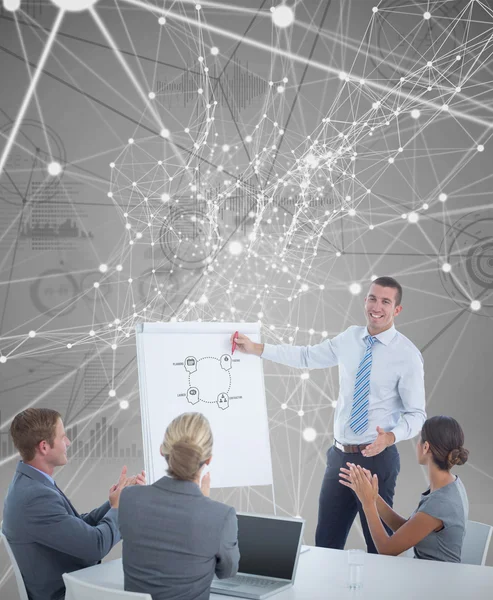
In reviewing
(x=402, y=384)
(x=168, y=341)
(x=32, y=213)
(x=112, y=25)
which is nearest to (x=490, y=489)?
(x=402, y=384)

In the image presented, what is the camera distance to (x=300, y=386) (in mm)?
4641

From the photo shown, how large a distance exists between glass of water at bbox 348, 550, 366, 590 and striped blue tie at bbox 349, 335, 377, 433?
3.69 ft

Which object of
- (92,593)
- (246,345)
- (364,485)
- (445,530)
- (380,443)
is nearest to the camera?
(92,593)

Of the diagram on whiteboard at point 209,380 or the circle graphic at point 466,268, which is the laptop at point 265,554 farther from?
the circle graphic at point 466,268

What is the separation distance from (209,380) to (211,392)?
2.1 inches

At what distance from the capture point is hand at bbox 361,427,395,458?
9.81 ft

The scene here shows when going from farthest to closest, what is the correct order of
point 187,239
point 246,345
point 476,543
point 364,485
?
point 187,239 → point 246,345 → point 476,543 → point 364,485

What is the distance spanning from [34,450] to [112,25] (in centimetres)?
326

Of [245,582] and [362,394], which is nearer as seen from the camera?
[245,582]

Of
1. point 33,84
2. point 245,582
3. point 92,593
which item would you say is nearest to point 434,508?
point 245,582

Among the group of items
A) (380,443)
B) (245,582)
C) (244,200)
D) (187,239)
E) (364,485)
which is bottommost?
(245,582)

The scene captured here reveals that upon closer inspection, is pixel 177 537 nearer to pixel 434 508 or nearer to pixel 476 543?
pixel 434 508

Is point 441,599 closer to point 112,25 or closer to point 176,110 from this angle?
point 176,110

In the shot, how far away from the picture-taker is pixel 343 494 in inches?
128
